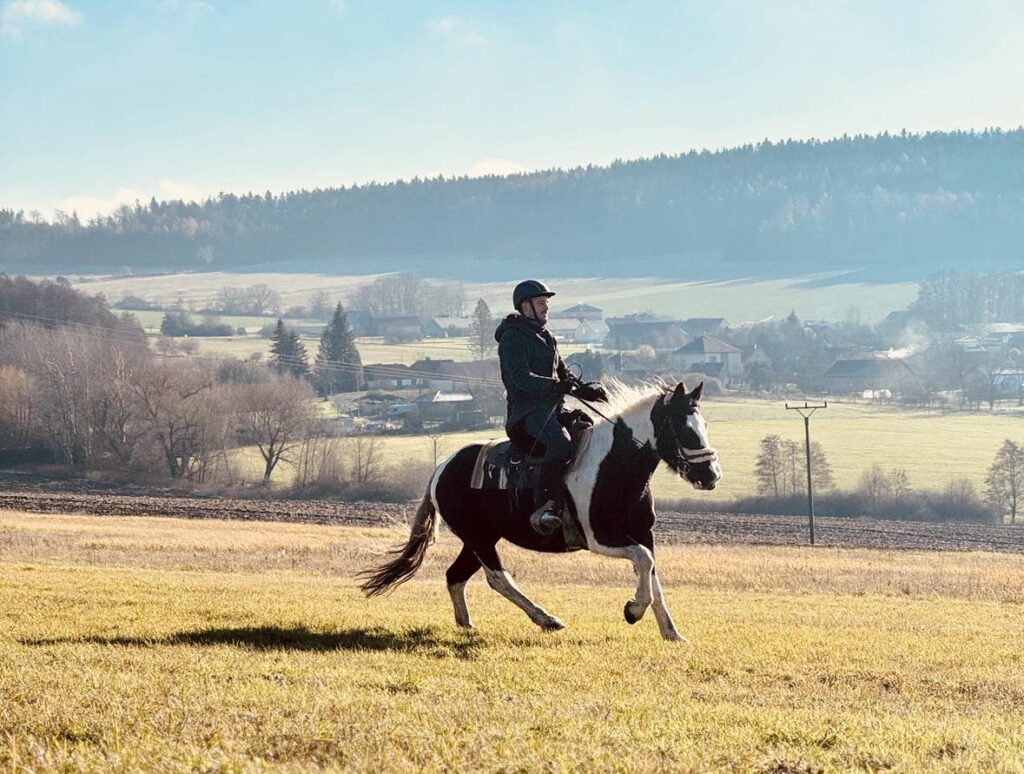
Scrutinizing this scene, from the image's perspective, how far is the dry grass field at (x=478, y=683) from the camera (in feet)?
21.4

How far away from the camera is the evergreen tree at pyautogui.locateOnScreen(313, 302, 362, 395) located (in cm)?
13025

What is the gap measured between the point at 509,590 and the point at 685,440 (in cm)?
256

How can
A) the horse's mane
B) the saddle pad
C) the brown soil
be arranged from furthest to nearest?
1. the brown soil
2. the saddle pad
3. the horse's mane

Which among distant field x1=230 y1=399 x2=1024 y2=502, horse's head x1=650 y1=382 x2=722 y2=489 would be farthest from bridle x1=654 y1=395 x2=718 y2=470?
distant field x1=230 y1=399 x2=1024 y2=502

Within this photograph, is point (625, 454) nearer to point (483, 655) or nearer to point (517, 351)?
point (517, 351)

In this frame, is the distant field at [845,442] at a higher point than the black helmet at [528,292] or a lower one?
lower

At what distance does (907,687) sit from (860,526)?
6088 cm

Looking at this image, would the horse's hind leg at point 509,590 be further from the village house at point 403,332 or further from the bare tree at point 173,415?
the village house at point 403,332

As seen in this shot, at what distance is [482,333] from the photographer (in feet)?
551

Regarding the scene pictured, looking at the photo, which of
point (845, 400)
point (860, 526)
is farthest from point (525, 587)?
point (845, 400)

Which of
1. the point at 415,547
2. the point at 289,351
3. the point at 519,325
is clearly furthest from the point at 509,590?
the point at 289,351

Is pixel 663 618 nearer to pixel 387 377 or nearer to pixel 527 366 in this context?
pixel 527 366

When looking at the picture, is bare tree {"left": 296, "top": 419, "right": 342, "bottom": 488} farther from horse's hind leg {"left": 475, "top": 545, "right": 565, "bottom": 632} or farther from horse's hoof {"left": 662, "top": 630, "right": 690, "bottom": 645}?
horse's hoof {"left": 662, "top": 630, "right": 690, "bottom": 645}

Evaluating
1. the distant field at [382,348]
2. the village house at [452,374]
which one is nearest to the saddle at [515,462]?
the village house at [452,374]
